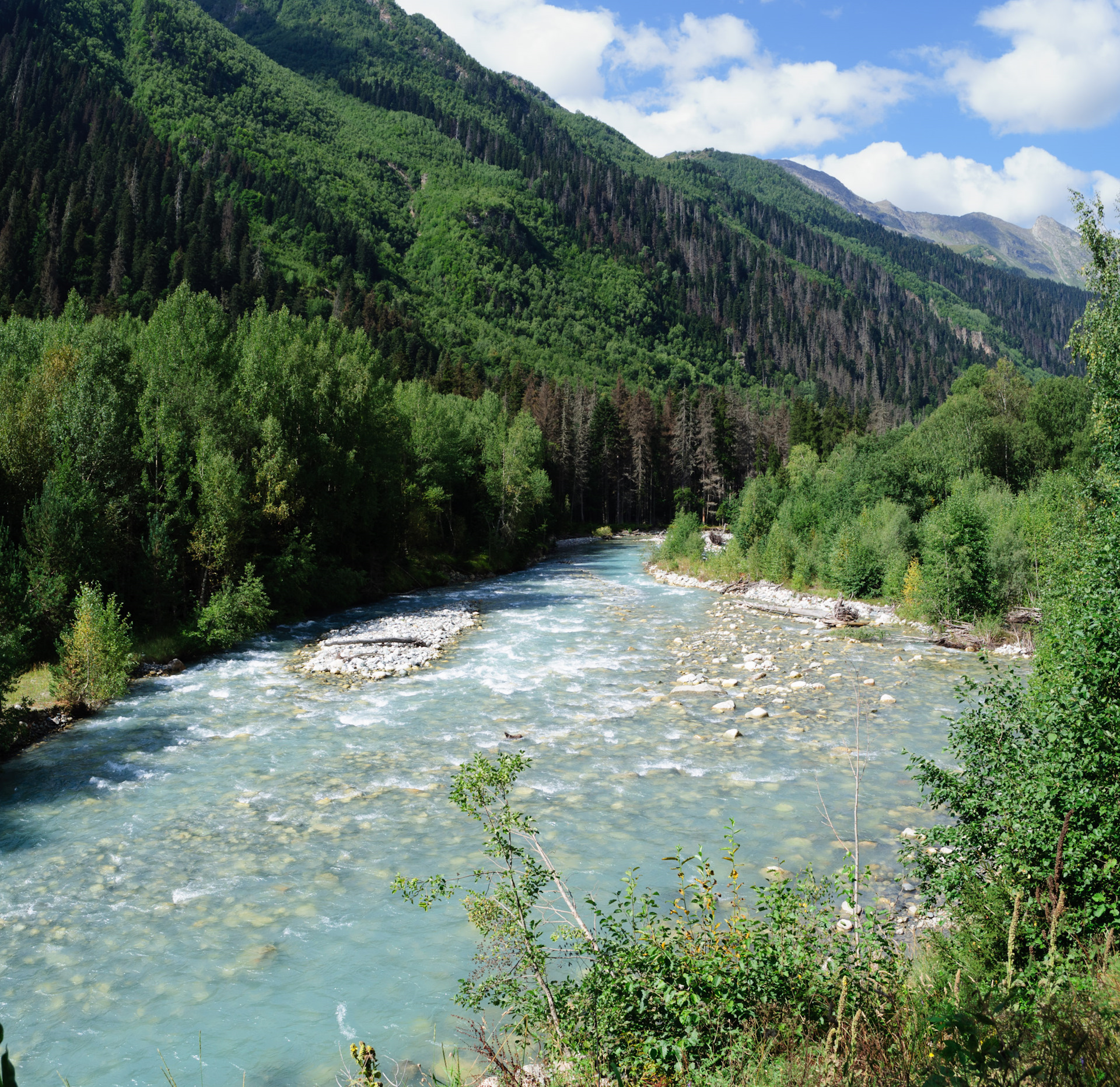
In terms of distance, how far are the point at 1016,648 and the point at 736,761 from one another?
1752 centimetres

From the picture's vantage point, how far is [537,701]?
22344 millimetres

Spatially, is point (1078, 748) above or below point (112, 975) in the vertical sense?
above

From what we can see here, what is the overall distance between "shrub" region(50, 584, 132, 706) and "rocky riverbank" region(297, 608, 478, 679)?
6.24 m

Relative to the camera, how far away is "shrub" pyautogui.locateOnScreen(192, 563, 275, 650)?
1112 inches

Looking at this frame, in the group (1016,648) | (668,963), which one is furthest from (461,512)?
(668,963)

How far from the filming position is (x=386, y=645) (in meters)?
29.5

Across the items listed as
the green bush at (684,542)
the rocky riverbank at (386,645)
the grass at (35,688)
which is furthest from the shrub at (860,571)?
the grass at (35,688)

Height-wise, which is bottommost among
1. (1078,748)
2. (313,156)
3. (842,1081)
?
(842,1081)

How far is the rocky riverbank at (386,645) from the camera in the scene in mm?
26312

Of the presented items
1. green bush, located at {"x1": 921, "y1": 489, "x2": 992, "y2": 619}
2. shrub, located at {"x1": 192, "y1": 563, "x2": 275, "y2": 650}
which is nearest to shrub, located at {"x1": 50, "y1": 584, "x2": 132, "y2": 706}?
shrub, located at {"x1": 192, "y1": 563, "x2": 275, "y2": 650}

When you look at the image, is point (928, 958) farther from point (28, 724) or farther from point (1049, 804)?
point (28, 724)

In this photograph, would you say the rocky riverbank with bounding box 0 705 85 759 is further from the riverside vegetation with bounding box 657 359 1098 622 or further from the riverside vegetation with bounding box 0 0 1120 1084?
the riverside vegetation with bounding box 657 359 1098 622

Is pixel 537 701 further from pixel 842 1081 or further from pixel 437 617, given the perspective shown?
pixel 842 1081

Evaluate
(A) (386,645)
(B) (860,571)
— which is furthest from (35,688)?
(B) (860,571)
